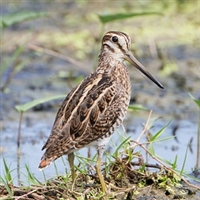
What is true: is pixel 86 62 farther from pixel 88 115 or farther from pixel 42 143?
pixel 88 115

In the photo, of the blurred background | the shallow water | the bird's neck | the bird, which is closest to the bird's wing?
the bird

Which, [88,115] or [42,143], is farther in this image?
[42,143]

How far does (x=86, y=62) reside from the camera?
9.56m

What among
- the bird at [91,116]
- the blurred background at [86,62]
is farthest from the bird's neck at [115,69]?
the blurred background at [86,62]

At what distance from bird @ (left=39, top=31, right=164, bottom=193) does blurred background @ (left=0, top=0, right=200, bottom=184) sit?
→ 990 millimetres

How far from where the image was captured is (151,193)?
536 cm

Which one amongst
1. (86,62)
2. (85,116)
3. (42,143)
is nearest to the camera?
(85,116)

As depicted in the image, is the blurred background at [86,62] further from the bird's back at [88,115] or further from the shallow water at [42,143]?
the bird's back at [88,115]

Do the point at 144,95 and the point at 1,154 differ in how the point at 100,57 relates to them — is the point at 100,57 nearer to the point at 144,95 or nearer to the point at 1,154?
the point at 1,154

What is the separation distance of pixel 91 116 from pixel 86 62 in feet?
14.4

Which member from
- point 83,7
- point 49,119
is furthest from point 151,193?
point 83,7

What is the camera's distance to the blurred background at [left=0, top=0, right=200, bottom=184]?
7414mm

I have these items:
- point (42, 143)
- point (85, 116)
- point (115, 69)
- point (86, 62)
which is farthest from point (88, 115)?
point (86, 62)

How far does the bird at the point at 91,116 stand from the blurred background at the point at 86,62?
0.99 meters
